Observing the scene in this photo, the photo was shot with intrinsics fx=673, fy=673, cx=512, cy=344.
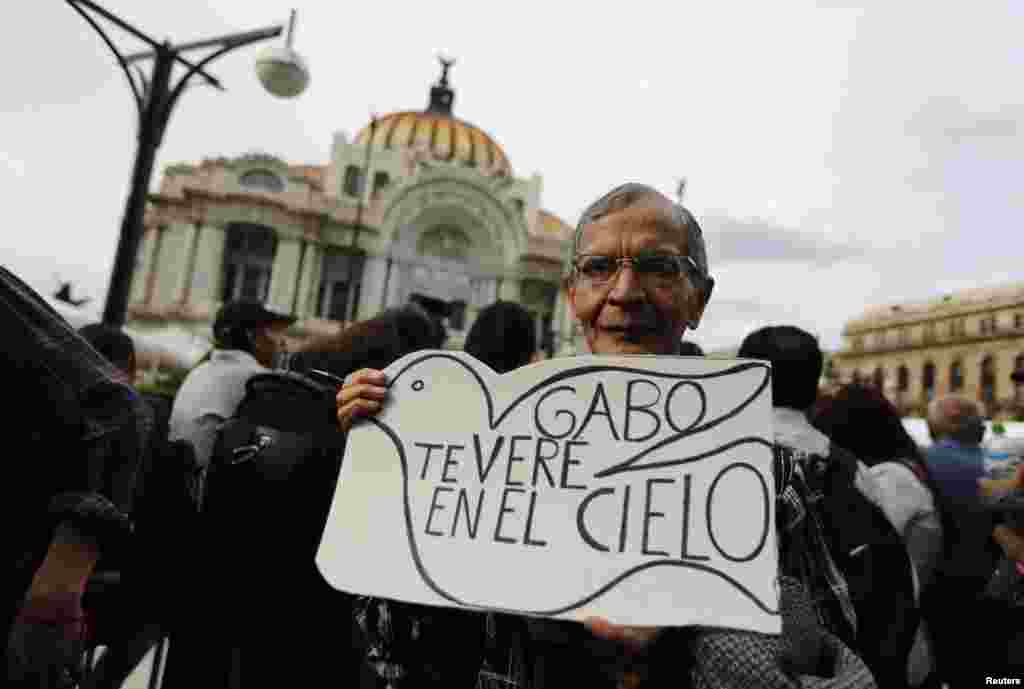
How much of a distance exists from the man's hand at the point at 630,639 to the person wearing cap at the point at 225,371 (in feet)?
6.14

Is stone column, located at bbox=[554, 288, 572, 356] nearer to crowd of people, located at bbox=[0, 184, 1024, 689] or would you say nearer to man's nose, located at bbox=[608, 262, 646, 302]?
crowd of people, located at bbox=[0, 184, 1024, 689]

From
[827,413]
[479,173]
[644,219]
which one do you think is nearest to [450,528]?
[644,219]

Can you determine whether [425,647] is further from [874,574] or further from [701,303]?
[874,574]

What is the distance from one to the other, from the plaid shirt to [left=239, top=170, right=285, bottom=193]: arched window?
3055 centimetres

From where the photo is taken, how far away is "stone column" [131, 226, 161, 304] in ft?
94.4

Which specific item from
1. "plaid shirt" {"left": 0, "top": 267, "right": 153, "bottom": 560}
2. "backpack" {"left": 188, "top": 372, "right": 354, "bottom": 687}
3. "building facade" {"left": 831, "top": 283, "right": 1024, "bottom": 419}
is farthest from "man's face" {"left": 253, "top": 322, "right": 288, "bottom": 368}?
"building facade" {"left": 831, "top": 283, "right": 1024, "bottom": 419}

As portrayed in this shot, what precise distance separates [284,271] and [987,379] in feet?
129

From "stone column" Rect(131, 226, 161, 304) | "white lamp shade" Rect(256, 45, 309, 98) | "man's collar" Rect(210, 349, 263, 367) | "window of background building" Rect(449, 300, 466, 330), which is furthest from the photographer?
"window of background building" Rect(449, 300, 466, 330)

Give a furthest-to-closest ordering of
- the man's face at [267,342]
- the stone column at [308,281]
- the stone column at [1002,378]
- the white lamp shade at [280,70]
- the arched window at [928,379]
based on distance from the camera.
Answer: the arched window at [928,379], the stone column at [1002,378], the stone column at [308,281], the white lamp shade at [280,70], the man's face at [267,342]

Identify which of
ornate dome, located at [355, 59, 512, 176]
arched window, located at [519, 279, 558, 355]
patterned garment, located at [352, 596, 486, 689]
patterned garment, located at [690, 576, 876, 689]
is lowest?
patterned garment, located at [352, 596, 486, 689]

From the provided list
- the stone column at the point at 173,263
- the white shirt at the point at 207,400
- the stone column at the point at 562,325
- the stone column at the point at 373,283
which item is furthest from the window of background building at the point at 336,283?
the white shirt at the point at 207,400

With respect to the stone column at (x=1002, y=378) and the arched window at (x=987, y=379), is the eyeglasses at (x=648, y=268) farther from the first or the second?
the arched window at (x=987, y=379)

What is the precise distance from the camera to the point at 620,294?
1273 millimetres

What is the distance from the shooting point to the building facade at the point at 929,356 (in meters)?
34.1
